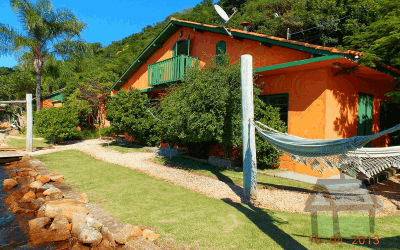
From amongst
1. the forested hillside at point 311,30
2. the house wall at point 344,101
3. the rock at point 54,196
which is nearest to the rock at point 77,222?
the rock at point 54,196

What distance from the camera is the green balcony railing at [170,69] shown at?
11.5 metres

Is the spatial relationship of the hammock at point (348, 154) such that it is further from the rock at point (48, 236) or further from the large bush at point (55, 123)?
the large bush at point (55, 123)

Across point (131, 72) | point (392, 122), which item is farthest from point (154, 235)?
point (131, 72)

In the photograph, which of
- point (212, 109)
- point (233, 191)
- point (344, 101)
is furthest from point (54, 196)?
point (344, 101)

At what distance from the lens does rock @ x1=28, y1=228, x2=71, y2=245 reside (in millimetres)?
4281

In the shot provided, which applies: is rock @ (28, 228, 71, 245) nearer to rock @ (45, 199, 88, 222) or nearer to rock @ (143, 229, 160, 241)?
rock @ (45, 199, 88, 222)

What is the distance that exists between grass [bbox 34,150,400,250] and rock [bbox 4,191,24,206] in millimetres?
1111

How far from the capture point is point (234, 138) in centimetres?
729

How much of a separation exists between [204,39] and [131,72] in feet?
20.8

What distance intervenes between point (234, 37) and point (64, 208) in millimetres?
7912

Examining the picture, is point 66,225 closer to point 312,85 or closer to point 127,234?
point 127,234

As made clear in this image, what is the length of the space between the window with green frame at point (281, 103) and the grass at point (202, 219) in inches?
171

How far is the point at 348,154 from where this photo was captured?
3658mm

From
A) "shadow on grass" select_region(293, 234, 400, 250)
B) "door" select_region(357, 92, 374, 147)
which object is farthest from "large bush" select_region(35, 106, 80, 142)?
"door" select_region(357, 92, 374, 147)
